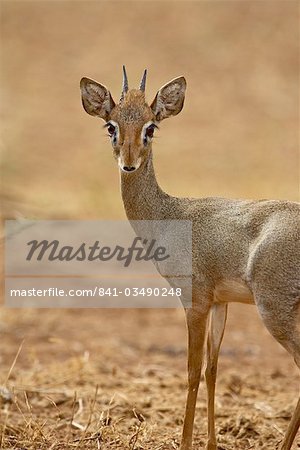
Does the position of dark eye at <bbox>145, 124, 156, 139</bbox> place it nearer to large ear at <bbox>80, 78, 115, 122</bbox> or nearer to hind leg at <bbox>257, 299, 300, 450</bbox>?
large ear at <bbox>80, 78, 115, 122</bbox>

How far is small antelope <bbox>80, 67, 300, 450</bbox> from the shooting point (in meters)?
5.80

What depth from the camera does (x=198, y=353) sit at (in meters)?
6.44

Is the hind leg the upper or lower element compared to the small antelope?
lower

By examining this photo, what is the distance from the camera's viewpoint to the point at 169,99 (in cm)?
670

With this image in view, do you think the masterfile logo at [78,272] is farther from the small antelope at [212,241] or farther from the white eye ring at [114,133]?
the white eye ring at [114,133]

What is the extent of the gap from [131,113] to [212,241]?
3.08ft

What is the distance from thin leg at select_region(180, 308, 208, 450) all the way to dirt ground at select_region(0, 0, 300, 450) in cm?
37

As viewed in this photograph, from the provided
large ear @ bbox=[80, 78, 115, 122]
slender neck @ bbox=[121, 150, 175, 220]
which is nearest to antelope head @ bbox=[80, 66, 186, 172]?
large ear @ bbox=[80, 78, 115, 122]

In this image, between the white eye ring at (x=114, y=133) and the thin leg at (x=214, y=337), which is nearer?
the white eye ring at (x=114, y=133)

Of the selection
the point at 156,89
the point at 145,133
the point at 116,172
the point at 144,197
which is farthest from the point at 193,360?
the point at 156,89

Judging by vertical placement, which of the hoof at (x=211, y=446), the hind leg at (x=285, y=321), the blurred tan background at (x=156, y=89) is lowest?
the hoof at (x=211, y=446)

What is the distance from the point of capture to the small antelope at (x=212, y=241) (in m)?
5.80

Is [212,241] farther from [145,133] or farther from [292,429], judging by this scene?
[292,429]

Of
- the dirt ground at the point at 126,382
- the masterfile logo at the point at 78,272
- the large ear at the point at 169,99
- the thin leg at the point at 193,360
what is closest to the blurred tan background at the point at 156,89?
the masterfile logo at the point at 78,272
